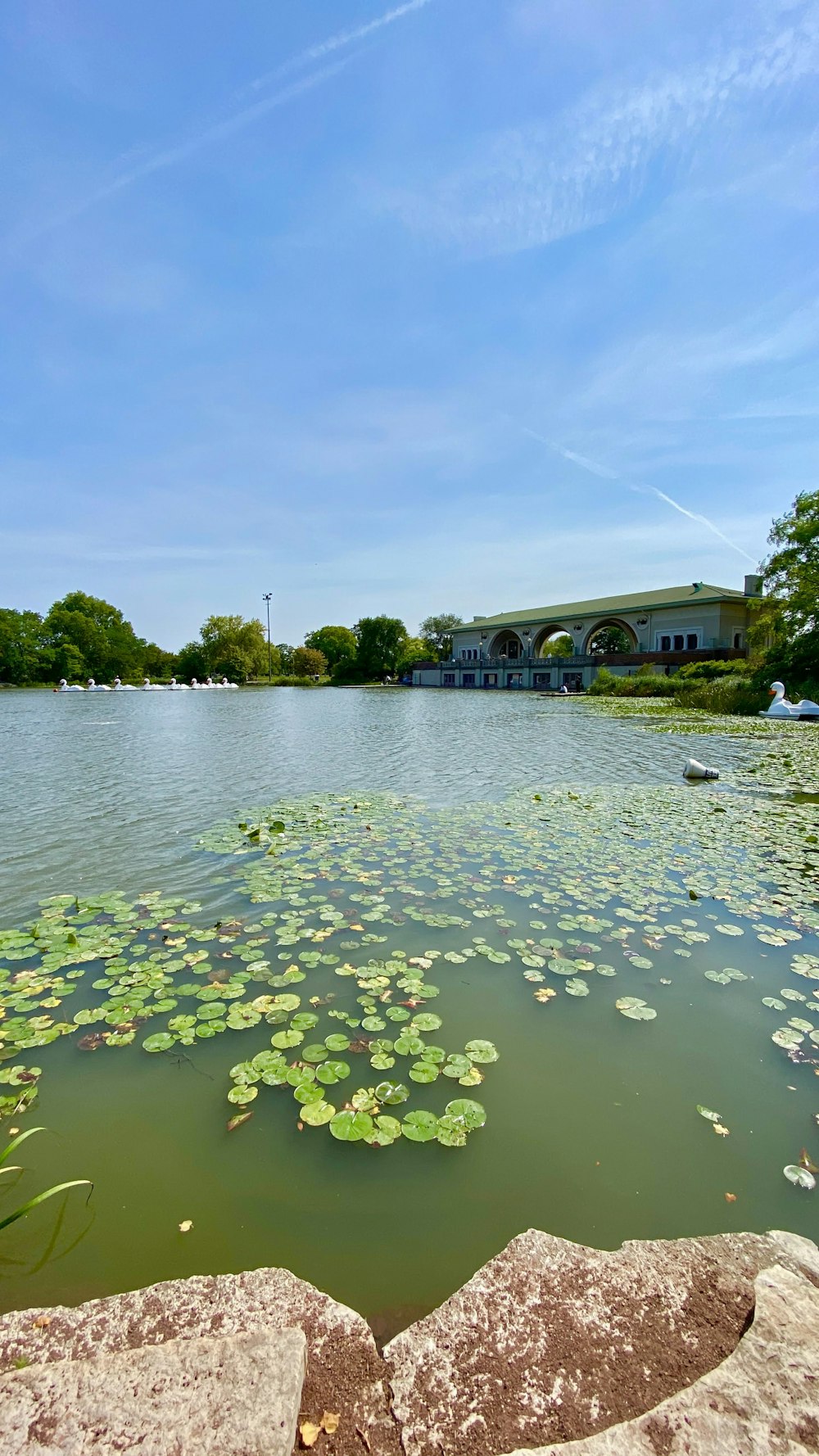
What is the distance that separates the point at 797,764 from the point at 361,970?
12.3 meters

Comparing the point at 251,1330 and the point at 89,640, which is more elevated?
the point at 89,640

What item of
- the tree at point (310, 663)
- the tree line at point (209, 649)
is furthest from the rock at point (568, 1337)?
the tree at point (310, 663)

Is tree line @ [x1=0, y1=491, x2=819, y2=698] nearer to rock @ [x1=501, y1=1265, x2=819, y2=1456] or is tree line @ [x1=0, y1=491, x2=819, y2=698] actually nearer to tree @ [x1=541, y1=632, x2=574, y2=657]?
tree @ [x1=541, y1=632, x2=574, y2=657]

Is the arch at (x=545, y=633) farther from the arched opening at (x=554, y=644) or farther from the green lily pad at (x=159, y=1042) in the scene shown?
Answer: the green lily pad at (x=159, y=1042)

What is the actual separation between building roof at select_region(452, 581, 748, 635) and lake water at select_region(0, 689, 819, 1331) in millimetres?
44860

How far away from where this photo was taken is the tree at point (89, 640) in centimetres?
7494

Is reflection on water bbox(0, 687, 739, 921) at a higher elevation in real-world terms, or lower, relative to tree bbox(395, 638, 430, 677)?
lower

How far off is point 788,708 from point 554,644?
7059 centimetres

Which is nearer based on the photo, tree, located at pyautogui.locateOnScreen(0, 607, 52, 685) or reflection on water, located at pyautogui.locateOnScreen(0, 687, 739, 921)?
reflection on water, located at pyautogui.locateOnScreen(0, 687, 739, 921)

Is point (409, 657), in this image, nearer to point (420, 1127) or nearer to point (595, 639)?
point (595, 639)

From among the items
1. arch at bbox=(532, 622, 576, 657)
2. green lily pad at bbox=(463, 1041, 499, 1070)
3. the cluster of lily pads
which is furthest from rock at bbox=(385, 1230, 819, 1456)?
arch at bbox=(532, 622, 576, 657)

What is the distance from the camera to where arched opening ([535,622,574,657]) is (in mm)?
65938

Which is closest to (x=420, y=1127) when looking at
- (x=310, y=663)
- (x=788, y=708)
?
(x=788, y=708)

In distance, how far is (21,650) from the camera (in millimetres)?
70688
